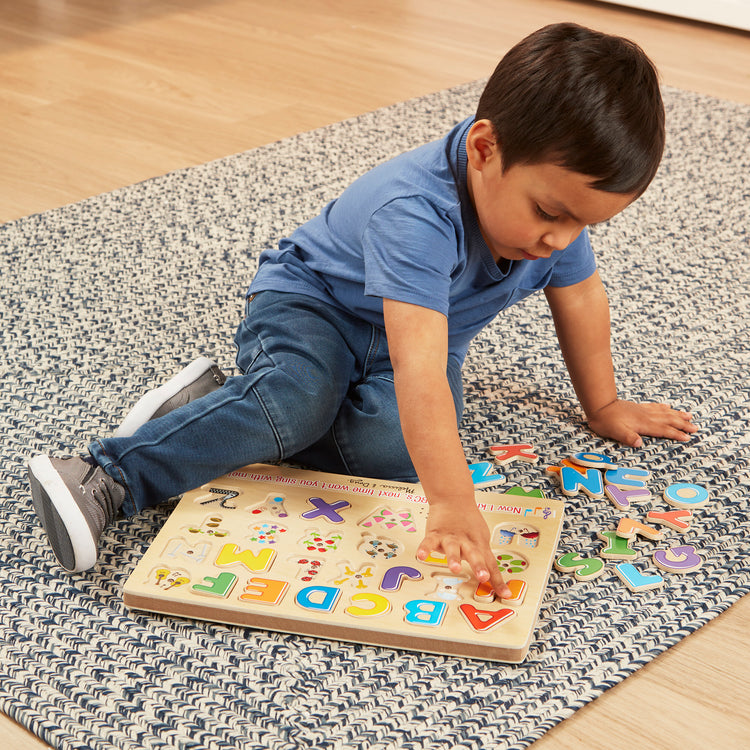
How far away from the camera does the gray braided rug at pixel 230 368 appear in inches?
24.4

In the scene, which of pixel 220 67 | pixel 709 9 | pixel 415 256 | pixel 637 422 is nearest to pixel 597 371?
pixel 637 422

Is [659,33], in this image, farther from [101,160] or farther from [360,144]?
[101,160]

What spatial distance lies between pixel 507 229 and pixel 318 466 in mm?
275

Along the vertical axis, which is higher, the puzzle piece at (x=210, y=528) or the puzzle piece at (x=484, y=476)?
the puzzle piece at (x=484, y=476)

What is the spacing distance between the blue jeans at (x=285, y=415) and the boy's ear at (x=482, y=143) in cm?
19

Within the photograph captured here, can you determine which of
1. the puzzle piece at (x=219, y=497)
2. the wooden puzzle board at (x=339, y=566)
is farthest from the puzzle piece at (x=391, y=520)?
the puzzle piece at (x=219, y=497)

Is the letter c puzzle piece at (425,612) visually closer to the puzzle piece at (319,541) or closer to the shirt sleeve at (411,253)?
the puzzle piece at (319,541)

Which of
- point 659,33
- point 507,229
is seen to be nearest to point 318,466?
point 507,229

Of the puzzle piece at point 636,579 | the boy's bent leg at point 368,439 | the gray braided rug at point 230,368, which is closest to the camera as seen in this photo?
the gray braided rug at point 230,368

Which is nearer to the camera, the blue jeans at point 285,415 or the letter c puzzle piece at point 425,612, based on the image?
the letter c puzzle piece at point 425,612

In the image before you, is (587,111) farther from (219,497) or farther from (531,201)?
(219,497)

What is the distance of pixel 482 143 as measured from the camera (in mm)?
724

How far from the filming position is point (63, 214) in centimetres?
131

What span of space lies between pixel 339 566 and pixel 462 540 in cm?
9
